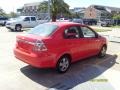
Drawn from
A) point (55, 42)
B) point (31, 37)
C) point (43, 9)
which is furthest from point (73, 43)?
point (43, 9)

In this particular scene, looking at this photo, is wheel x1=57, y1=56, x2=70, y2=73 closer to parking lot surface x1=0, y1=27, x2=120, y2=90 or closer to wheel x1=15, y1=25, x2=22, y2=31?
parking lot surface x1=0, y1=27, x2=120, y2=90

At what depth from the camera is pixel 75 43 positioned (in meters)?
7.61

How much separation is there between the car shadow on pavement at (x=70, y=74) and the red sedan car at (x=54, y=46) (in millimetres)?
358

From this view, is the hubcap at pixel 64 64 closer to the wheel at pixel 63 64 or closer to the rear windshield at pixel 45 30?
the wheel at pixel 63 64

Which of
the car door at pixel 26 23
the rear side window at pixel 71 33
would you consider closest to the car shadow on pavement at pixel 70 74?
the rear side window at pixel 71 33

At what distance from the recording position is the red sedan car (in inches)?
256

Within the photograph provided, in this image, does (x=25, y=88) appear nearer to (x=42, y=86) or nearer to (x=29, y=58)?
(x=42, y=86)

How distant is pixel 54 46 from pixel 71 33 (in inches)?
44.4

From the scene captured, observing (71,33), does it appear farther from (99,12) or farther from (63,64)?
(99,12)

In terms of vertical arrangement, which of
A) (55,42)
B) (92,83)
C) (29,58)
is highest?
(55,42)

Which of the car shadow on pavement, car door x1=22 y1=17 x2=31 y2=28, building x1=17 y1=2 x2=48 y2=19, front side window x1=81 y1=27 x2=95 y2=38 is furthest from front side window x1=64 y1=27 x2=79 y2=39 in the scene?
building x1=17 y1=2 x2=48 y2=19

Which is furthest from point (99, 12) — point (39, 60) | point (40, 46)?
point (39, 60)

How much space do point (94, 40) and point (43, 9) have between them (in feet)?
218

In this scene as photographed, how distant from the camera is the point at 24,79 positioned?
256 inches
